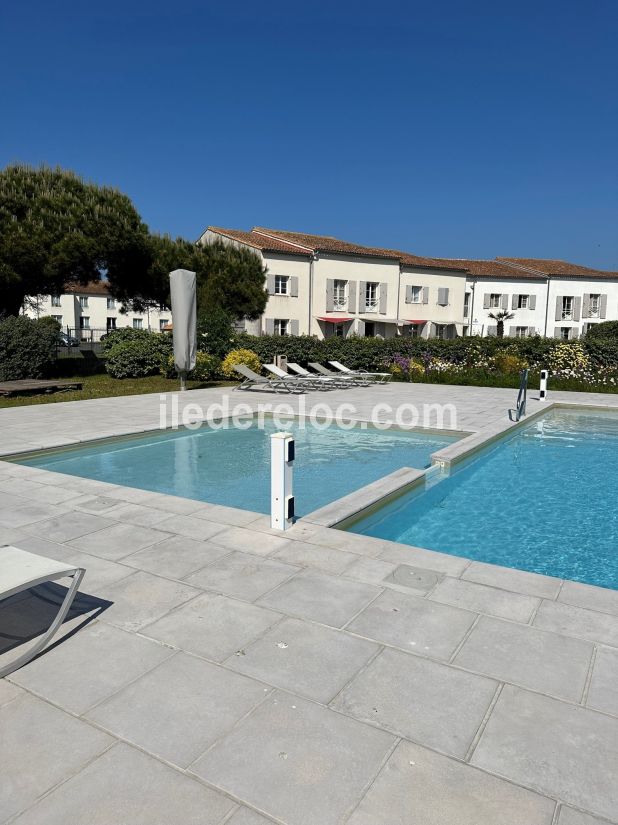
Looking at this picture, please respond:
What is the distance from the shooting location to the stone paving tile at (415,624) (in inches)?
121

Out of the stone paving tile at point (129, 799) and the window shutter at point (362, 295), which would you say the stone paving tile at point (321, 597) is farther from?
the window shutter at point (362, 295)

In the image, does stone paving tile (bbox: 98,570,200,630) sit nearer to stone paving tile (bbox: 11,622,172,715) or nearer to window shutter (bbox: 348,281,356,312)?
stone paving tile (bbox: 11,622,172,715)

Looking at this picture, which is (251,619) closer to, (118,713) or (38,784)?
(118,713)

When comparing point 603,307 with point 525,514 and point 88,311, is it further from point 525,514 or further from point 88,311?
point 88,311

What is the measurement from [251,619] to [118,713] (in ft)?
3.19

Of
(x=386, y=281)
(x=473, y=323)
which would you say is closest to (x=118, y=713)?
(x=386, y=281)

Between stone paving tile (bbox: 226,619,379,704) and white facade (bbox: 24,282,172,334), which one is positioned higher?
white facade (bbox: 24,282,172,334)

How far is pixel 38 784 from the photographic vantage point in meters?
2.11

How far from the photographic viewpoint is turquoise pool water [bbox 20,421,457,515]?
6.83 m

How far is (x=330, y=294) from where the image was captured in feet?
111

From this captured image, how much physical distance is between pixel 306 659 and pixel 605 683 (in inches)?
57.4

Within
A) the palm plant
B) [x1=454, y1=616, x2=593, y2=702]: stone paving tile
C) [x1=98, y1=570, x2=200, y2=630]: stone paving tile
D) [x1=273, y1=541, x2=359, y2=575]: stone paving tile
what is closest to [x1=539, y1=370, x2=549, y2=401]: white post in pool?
[x1=273, y1=541, x2=359, y2=575]: stone paving tile

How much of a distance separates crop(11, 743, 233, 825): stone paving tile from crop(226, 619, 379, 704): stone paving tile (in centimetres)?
68

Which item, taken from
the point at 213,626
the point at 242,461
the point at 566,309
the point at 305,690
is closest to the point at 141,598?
the point at 213,626
